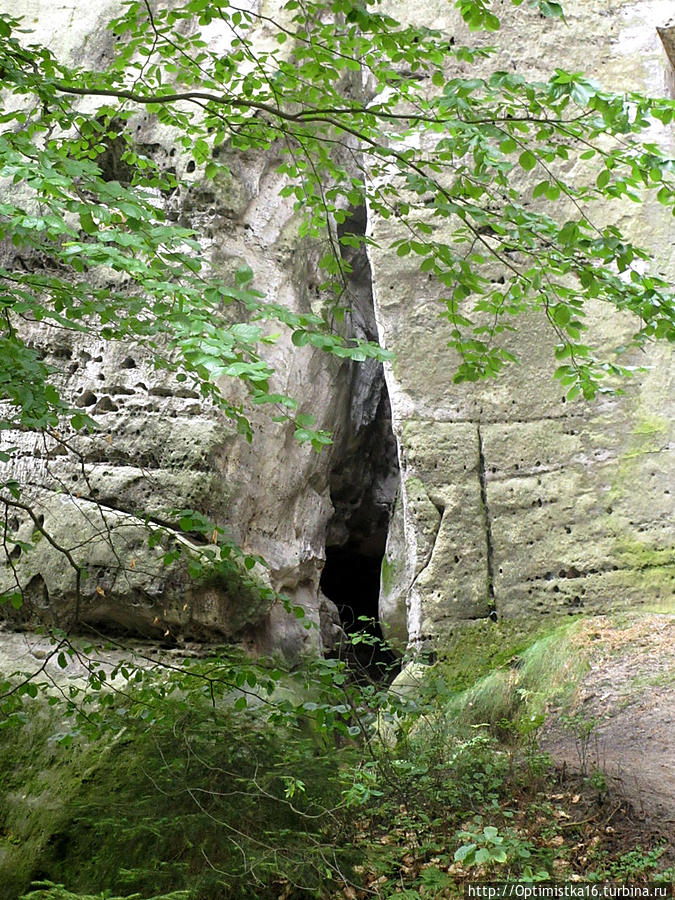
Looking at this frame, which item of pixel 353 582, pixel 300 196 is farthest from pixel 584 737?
pixel 353 582

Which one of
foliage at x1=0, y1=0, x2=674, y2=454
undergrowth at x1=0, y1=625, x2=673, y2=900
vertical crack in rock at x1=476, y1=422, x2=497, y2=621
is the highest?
foliage at x1=0, y1=0, x2=674, y2=454

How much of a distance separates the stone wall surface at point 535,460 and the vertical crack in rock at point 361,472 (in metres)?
2.96

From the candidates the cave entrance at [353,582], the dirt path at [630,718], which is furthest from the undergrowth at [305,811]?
the cave entrance at [353,582]

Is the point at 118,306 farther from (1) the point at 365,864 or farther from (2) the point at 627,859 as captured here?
(2) the point at 627,859

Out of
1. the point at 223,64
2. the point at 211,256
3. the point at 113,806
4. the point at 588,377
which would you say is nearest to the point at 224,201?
the point at 211,256

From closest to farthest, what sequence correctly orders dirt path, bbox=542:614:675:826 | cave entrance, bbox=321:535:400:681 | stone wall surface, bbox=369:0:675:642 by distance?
dirt path, bbox=542:614:675:826
stone wall surface, bbox=369:0:675:642
cave entrance, bbox=321:535:400:681

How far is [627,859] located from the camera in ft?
11.4

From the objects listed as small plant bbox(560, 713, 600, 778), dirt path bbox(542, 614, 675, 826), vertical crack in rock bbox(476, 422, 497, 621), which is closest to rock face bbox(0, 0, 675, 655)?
vertical crack in rock bbox(476, 422, 497, 621)

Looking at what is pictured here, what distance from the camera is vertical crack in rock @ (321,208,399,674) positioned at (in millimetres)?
10797

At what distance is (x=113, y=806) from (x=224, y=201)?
5576 millimetres

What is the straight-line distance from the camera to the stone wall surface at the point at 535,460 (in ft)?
21.9

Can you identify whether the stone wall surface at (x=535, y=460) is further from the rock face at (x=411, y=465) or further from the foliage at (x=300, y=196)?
the foliage at (x=300, y=196)

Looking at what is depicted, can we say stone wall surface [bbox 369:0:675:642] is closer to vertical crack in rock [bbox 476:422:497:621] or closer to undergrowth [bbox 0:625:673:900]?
vertical crack in rock [bbox 476:422:497:621]

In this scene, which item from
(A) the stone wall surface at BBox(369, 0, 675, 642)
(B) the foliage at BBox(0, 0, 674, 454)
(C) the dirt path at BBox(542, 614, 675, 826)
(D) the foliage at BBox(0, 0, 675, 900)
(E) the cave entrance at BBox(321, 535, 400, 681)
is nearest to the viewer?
(B) the foliage at BBox(0, 0, 674, 454)
